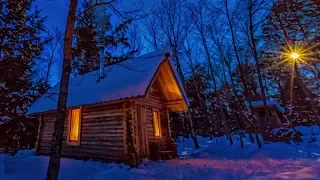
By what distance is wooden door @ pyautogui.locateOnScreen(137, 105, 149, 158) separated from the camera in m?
11.3

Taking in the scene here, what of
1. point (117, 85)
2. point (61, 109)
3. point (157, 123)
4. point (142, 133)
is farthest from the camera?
point (157, 123)

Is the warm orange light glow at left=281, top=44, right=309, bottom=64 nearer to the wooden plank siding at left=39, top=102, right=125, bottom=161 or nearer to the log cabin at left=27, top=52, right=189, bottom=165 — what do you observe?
the log cabin at left=27, top=52, right=189, bottom=165

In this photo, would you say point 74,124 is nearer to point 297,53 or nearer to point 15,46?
point 15,46

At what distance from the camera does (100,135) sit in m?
11.9

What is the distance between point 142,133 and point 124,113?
1498 mm

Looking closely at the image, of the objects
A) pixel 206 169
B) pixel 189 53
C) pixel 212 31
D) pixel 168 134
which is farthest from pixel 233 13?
pixel 206 169

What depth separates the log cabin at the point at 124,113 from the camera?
1095 cm

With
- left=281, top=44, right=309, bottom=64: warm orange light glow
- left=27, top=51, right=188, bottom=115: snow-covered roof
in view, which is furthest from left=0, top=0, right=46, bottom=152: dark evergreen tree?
left=281, top=44, right=309, bottom=64: warm orange light glow

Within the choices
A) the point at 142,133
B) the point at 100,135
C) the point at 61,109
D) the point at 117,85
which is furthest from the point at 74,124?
the point at 61,109

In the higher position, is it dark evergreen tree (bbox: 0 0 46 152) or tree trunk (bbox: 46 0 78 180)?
dark evergreen tree (bbox: 0 0 46 152)

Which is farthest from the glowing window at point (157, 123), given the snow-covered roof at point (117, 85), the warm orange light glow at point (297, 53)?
the warm orange light glow at point (297, 53)

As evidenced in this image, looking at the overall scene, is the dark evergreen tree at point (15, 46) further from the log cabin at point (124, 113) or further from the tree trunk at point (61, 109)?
the tree trunk at point (61, 109)

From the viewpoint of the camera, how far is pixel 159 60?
473 inches

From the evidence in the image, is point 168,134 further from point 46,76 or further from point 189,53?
point 46,76
